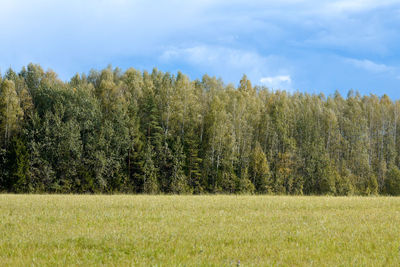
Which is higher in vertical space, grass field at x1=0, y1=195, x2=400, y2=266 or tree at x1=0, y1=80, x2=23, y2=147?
tree at x1=0, y1=80, x2=23, y2=147

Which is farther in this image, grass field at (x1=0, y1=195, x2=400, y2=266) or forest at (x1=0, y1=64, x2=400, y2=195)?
forest at (x1=0, y1=64, x2=400, y2=195)

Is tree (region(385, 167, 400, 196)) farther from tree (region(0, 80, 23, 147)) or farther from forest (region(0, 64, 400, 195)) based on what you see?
tree (region(0, 80, 23, 147))

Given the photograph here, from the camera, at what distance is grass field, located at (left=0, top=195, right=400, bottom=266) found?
952cm

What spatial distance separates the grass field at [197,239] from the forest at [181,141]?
1384 inches

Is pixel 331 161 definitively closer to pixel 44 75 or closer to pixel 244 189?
pixel 244 189

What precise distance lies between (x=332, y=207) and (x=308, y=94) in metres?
69.7

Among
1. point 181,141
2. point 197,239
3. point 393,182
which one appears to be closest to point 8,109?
point 181,141

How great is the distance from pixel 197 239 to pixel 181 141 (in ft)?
159

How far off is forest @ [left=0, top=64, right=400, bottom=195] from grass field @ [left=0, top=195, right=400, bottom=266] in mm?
35165

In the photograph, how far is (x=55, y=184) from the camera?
160ft

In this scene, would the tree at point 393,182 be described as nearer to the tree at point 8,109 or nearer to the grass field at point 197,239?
the grass field at point 197,239

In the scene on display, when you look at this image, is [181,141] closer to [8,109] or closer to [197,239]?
[8,109]

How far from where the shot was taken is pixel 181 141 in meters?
59.8

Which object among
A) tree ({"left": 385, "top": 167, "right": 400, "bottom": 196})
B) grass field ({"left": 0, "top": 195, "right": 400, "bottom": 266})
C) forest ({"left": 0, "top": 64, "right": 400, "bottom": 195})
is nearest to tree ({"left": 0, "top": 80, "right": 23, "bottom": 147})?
forest ({"left": 0, "top": 64, "right": 400, "bottom": 195})
